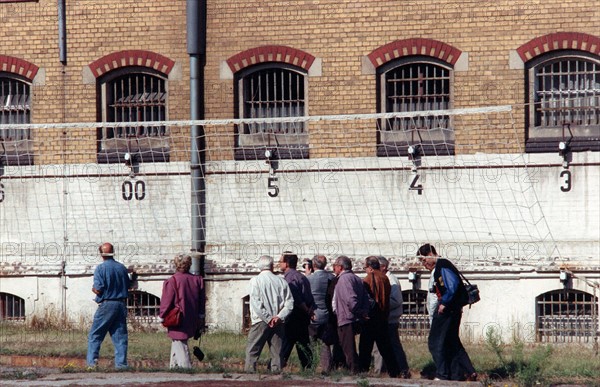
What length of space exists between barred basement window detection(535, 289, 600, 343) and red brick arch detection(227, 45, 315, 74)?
17.9 feet

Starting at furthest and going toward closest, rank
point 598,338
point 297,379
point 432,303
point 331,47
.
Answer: point 331,47 → point 598,338 → point 432,303 → point 297,379

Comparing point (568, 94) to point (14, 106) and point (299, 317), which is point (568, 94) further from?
point (14, 106)

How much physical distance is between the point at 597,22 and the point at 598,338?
498 cm

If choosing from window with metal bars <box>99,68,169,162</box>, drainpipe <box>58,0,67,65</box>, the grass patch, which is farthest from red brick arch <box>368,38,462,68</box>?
drainpipe <box>58,0,67,65</box>

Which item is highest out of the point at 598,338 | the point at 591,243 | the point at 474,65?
the point at 474,65

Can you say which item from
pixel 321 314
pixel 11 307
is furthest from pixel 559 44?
pixel 11 307

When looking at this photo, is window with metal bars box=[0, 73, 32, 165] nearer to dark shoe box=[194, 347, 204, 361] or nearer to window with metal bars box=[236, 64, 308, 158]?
window with metal bars box=[236, 64, 308, 158]

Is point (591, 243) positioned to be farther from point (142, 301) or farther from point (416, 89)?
point (142, 301)

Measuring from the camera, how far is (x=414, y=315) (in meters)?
21.9

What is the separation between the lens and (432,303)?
16.4 metres

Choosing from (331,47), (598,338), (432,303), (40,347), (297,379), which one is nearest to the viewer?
(297,379)

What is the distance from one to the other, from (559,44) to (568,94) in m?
0.87

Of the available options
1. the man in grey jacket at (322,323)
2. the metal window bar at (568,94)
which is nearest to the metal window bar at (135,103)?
the metal window bar at (568,94)

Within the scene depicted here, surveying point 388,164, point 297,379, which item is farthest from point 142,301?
point 297,379
